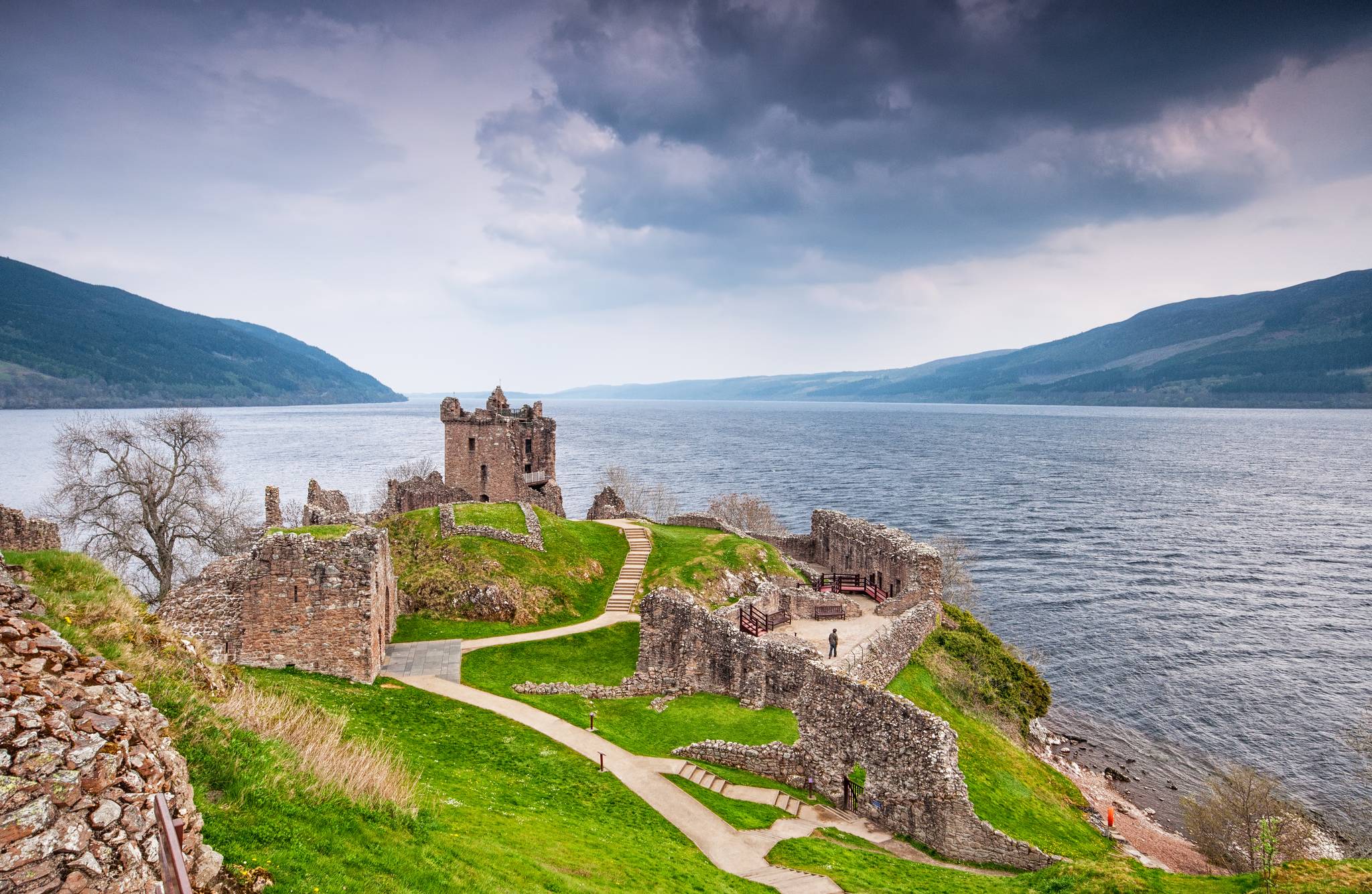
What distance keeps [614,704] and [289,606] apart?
539 inches

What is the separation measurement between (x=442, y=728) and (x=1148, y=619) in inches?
2429

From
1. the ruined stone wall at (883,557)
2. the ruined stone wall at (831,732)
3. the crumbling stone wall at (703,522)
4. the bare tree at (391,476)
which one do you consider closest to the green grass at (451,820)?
the ruined stone wall at (831,732)

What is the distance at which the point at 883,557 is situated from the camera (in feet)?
147

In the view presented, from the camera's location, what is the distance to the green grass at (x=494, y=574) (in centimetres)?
3556

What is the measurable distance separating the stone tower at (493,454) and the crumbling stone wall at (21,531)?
27956mm

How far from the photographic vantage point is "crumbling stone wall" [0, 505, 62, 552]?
24312 mm

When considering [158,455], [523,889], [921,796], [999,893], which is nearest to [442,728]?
[523,889]

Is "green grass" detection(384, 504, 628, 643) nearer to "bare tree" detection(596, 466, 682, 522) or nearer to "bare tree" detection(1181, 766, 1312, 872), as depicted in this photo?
"bare tree" detection(1181, 766, 1312, 872)

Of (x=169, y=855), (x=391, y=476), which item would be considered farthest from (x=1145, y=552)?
(x=391, y=476)

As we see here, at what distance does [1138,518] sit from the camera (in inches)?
3910

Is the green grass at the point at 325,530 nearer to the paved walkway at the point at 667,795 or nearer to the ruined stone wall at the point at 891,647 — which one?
the paved walkway at the point at 667,795

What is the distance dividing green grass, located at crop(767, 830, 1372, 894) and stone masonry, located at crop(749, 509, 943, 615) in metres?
20.9

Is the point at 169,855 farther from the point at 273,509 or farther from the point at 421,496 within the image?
the point at 421,496

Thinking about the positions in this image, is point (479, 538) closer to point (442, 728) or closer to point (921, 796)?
point (442, 728)
